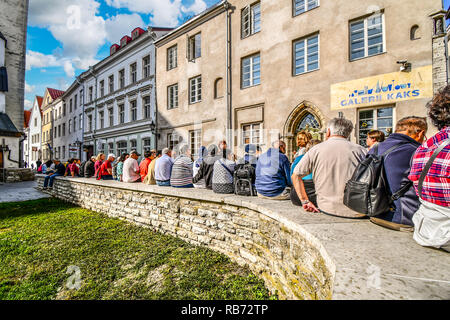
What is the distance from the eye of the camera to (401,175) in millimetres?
2461

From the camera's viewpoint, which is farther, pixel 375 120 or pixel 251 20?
pixel 251 20

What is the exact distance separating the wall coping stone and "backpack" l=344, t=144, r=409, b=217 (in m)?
0.22

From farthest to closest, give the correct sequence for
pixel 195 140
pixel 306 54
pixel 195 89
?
pixel 195 89 → pixel 195 140 → pixel 306 54

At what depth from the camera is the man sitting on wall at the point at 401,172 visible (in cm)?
235

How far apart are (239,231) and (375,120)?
760 centimetres

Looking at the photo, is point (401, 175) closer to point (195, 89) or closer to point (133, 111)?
point (195, 89)

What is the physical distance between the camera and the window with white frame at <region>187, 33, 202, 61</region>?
51.7ft

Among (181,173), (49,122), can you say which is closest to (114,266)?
(181,173)

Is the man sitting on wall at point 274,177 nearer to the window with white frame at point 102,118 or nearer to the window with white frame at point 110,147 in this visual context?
the window with white frame at point 110,147

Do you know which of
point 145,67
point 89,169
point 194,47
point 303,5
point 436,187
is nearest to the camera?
point 436,187

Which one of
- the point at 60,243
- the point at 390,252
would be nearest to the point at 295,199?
the point at 390,252

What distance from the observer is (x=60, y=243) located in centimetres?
553

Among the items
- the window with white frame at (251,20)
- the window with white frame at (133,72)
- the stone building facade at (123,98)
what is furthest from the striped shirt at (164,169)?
the window with white frame at (133,72)

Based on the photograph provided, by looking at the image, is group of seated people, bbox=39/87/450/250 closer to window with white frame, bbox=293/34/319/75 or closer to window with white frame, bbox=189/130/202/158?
window with white frame, bbox=293/34/319/75
